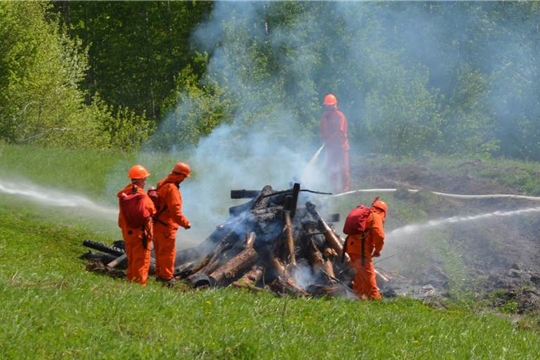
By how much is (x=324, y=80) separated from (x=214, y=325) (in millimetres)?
27687

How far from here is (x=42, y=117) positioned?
40000 mm

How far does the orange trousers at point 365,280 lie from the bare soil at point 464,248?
743 mm

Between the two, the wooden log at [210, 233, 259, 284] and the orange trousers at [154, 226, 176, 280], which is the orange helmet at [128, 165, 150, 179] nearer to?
the orange trousers at [154, 226, 176, 280]

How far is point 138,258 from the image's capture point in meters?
14.6

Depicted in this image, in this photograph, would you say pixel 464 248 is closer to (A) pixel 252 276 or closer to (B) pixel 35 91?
(A) pixel 252 276

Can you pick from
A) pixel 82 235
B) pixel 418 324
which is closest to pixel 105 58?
pixel 82 235

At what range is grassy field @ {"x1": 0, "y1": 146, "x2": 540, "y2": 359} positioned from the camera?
9711 millimetres

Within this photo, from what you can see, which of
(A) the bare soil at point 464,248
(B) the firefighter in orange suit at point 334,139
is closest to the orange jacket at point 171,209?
(A) the bare soil at point 464,248

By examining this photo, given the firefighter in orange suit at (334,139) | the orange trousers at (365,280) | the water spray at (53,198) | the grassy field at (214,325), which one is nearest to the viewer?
the grassy field at (214,325)

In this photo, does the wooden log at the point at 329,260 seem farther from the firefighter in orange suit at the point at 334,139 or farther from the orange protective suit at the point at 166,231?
the firefighter in orange suit at the point at 334,139

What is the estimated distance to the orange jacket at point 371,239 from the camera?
15141mm

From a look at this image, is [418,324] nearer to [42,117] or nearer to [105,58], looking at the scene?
[42,117]

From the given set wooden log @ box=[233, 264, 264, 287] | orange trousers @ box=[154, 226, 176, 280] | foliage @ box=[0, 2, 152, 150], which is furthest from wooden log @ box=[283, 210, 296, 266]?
foliage @ box=[0, 2, 152, 150]

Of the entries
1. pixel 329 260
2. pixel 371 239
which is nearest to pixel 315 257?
pixel 329 260
